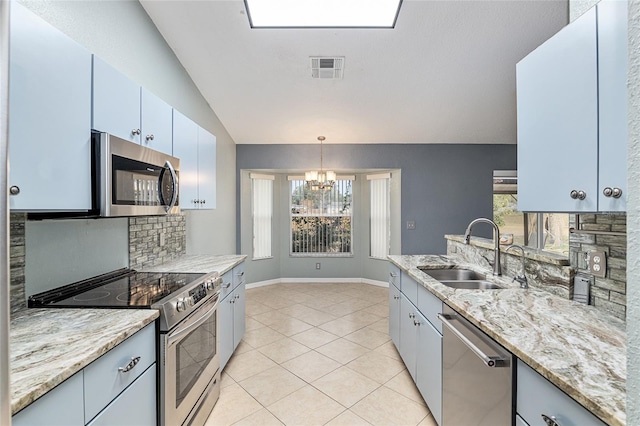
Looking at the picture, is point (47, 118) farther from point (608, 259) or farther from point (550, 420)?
point (608, 259)

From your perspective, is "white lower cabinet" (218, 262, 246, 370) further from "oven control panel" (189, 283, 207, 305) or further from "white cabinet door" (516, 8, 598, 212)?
"white cabinet door" (516, 8, 598, 212)

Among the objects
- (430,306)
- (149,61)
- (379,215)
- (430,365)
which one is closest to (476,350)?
(430,306)

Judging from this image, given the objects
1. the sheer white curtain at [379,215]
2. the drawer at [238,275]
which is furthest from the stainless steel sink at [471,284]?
the sheer white curtain at [379,215]

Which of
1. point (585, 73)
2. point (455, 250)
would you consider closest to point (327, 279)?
point (455, 250)

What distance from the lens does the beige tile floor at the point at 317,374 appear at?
2047mm

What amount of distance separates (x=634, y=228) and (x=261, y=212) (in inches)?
209

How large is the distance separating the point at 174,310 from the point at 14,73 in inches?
44.7

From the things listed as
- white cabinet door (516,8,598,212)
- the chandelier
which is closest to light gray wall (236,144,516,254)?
the chandelier

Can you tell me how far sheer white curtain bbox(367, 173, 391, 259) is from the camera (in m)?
5.41

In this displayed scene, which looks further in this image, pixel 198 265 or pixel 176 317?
pixel 198 265

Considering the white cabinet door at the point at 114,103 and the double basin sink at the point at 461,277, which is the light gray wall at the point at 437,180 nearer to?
the double basin sink at the point at 461,277

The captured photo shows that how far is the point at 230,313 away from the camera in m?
2.60

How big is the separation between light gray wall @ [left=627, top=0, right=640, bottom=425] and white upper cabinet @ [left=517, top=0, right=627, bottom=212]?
0.65m

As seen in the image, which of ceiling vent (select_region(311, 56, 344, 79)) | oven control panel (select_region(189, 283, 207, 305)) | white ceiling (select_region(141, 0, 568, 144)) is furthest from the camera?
ceiling vent (select_region(311, 56, 344, 79))
